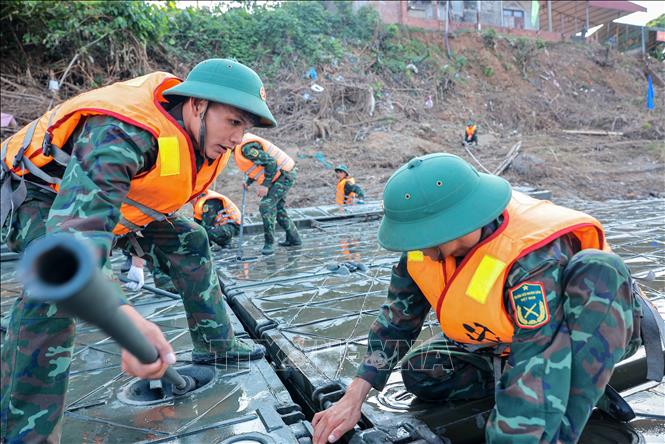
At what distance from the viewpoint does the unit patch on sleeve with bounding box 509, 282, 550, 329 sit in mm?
1392

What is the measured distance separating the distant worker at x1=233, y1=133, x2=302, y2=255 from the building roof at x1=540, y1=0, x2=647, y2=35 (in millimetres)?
25039

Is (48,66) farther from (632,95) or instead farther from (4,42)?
(632,95)

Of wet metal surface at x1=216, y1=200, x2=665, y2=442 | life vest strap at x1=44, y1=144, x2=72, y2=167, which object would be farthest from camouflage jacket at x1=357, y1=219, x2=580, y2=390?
life vest strap at x1=44, y1=144, x2=72, y2=167

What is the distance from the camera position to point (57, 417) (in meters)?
1.63

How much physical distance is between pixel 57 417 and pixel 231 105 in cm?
126

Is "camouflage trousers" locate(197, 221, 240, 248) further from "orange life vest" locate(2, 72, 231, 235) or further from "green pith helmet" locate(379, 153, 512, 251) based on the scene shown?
"green pith helmet" locate(379, 153, 512, 251)

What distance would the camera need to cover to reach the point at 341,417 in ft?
5.54

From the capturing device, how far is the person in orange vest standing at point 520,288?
139cm

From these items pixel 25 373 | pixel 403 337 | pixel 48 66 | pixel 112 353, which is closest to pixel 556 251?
pixel 403 337

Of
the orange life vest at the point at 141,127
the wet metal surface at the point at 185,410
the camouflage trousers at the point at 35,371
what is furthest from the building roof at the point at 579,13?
the camouflage trousers at the point at 35,371

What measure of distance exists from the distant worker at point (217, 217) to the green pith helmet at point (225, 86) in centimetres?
378

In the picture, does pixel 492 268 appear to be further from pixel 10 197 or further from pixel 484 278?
pixel 10 197

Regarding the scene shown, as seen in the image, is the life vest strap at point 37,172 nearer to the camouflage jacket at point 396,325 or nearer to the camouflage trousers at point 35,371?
the camouflage trousers at point 35,371

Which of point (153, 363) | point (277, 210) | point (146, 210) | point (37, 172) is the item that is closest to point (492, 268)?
point (153, 363)
